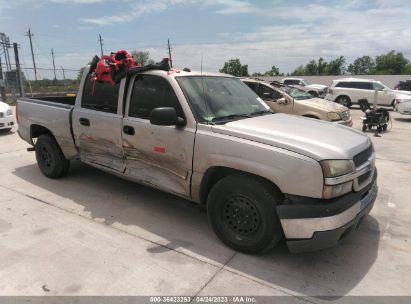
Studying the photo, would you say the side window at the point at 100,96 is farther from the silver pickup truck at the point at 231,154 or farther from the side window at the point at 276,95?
the side window at the point at 276,95

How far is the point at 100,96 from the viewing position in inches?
191

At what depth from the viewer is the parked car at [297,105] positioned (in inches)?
387

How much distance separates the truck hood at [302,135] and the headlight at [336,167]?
1.8 inches

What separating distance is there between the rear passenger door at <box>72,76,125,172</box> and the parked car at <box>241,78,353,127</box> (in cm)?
591

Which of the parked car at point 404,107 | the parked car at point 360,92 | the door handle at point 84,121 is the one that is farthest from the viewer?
the parked car at point 360,92

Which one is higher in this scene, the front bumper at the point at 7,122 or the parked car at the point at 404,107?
the front bumper at the point at 7,122

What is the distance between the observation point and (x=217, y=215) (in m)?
3.70

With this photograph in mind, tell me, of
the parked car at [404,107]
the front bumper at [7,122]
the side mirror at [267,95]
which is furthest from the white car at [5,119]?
the parked car at [404,107]

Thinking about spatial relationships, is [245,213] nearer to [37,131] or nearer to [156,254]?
[156,254]

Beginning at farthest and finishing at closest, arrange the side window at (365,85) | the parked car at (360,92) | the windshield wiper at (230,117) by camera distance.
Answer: the side window at (365,85)
the parked car at (360,92)
the windshield wiper at (230,117)

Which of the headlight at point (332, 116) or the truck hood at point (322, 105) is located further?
the truck hood at point (322, 105)

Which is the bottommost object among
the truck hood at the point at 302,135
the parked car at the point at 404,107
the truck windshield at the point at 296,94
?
the parked car at the point at 404,107

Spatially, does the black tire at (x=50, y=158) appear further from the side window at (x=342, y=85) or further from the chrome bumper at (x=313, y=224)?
the side window at (x=342, y=85)

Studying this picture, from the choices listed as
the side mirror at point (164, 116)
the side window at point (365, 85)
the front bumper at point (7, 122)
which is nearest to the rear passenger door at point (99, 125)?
the side mirror at point (164, 116)
